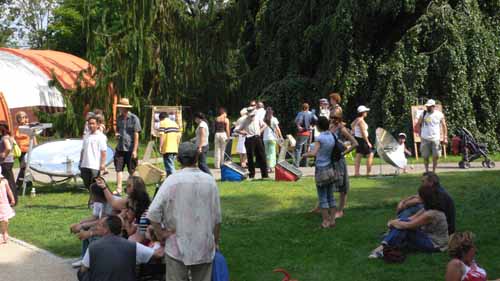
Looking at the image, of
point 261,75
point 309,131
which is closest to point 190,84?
point 261,75

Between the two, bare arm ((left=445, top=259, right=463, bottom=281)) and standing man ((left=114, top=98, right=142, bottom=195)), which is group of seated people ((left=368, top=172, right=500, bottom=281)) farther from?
standing man ((left=114, top=98, right=142, bottom=195))

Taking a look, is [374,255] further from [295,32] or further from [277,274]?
[295,32]

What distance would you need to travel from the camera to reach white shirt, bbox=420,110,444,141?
1627cm

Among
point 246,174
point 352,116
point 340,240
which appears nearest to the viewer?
point 340,240

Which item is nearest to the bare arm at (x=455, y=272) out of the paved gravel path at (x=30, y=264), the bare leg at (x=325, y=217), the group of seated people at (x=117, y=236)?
the group of seated people at (x=117, y=236)

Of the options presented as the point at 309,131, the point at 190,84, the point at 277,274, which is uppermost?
the point at 190,84

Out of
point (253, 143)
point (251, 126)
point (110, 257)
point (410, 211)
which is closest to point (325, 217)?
point (410, 211)

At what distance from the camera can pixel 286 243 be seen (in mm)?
10148

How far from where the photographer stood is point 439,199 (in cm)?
911

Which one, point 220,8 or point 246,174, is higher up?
point 220,8

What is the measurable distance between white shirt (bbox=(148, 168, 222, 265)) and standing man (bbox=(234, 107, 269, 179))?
1035 cm

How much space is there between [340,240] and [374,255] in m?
1.05

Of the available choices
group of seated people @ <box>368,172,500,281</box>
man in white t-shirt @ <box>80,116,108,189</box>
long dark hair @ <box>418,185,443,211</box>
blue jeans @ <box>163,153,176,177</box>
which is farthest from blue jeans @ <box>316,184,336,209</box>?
blue jeans @ <box>163,153,176,177</box>

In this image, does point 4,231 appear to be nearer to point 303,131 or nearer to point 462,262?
point 462,262
